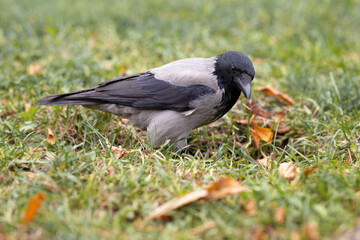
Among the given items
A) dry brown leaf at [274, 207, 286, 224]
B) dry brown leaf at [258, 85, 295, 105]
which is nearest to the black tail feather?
dry brown leaf at [258, 85, 295, 105]

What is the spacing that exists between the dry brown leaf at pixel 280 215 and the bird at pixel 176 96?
1638 millimetres

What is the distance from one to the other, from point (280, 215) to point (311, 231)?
21 cm

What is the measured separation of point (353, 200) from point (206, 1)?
6.58 m

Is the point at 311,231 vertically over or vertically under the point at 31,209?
under

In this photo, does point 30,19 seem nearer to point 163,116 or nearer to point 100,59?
point 100,59

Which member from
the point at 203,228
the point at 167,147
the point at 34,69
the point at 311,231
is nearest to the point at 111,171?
the point at 203,228

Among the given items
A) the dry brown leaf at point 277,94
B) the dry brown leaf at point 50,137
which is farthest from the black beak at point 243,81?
the dry brown leaf at point 50,137

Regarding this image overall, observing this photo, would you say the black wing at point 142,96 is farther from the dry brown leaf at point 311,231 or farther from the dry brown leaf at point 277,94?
the dry brown leaf at point 311,231

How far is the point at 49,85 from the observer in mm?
4891

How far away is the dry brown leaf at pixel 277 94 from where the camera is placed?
16.1 ft

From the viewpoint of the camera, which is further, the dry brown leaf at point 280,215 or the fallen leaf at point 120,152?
the fallen leaf at point 120,152

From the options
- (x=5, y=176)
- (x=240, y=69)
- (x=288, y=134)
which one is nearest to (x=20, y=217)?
Answer: (x=5, y=176)

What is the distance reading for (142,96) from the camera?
4098 millimetres

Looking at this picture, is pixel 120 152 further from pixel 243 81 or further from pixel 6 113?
pixel 6 113
